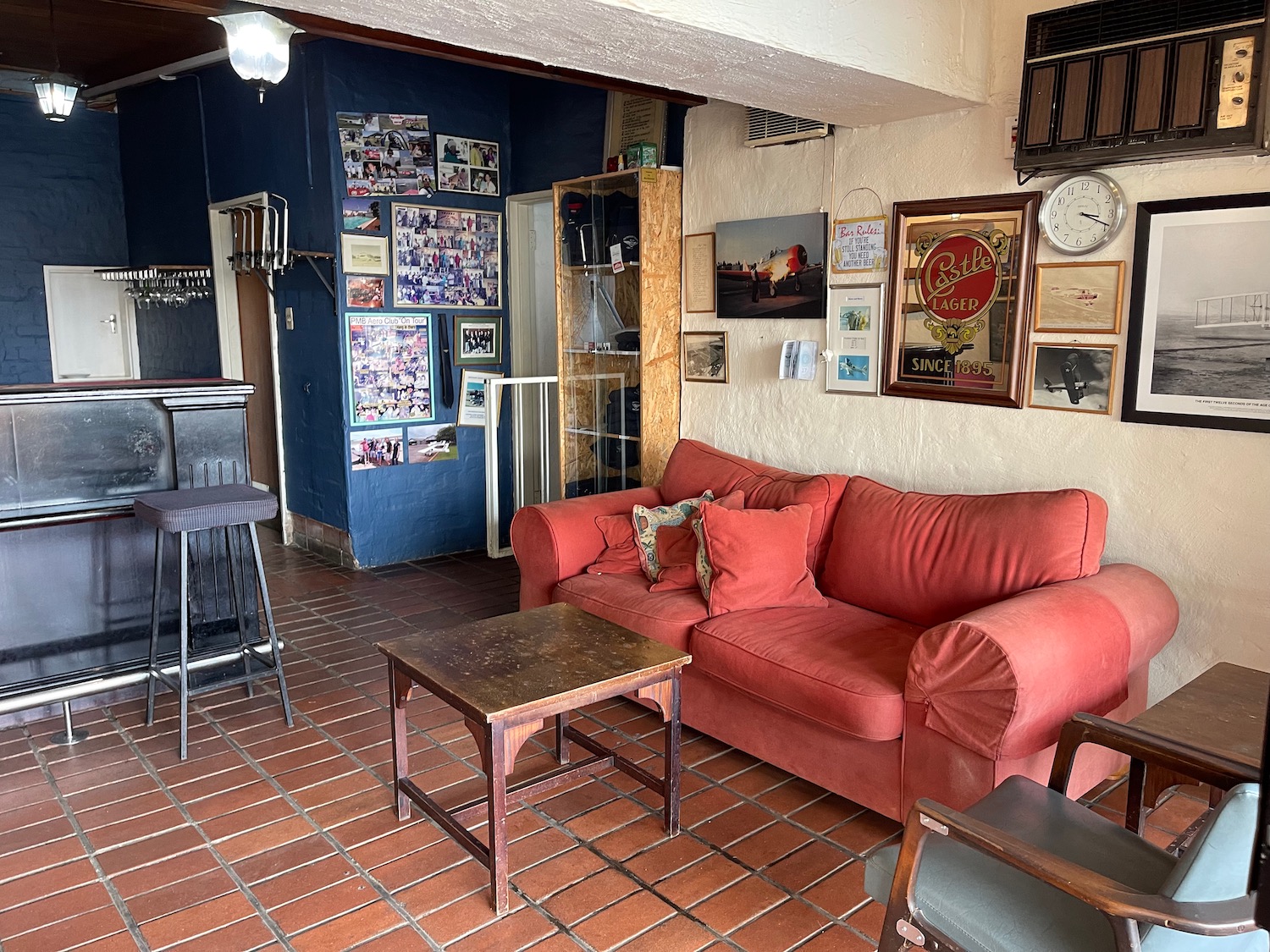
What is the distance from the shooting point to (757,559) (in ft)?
10.5

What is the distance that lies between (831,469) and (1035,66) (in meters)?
1.64

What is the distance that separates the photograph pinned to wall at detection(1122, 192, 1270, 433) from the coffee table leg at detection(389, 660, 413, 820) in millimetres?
2374

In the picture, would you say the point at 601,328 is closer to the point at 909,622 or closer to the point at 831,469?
the point at 831,469

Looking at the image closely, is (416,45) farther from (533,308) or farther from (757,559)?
(757,559)

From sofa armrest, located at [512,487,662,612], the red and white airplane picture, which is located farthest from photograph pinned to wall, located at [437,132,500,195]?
sofa armrest, located at [512,487,662,612]

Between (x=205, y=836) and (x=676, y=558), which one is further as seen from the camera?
(x=676, y=558)

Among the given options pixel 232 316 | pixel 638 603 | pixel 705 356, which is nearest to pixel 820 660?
pixel 638 603

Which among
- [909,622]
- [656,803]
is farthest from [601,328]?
[656,803]

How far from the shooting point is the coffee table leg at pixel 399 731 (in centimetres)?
261

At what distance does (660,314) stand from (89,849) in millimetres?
3069

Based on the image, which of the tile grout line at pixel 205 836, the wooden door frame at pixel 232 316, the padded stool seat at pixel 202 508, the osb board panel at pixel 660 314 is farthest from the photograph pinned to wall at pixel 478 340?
the tile grout line at pixel 205 836

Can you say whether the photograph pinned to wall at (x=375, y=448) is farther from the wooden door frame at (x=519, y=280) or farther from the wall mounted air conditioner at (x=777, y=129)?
the wall mounted air conditioner at (x=777, y=129)

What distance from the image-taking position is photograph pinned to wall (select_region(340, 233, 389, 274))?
506cm

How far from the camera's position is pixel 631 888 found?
2.40 meters
